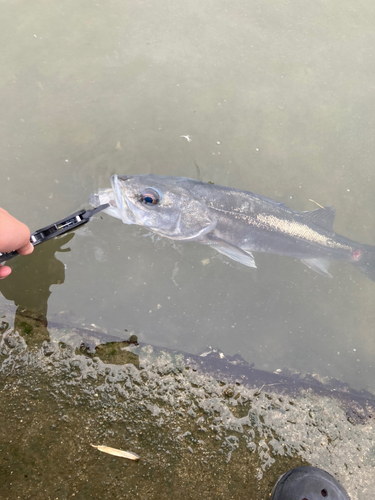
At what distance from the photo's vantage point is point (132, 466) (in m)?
2.24

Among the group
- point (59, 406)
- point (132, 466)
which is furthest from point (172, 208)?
point (132, 466)

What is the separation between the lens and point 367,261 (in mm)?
2889

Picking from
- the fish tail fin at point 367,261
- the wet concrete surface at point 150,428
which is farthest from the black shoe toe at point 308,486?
the fish tail fin at point 367,261

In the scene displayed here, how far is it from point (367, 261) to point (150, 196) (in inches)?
87.7

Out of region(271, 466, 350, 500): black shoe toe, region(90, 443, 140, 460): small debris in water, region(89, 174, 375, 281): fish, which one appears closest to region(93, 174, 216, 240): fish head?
region(89, 174, 375, 281): fish

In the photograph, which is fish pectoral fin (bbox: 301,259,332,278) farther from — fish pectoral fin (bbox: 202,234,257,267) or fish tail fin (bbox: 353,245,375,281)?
fish pectoral fin (bbox: 202,234,257,267)

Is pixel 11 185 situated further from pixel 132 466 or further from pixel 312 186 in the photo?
pixel 312 186

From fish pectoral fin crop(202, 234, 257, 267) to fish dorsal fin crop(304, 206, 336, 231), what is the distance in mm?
691

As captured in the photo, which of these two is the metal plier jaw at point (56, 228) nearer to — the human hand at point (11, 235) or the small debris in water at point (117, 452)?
the human hand at point (11, 235)

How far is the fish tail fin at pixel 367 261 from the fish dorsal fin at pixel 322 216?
47 centimetres

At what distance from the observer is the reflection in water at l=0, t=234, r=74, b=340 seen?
2.59 m

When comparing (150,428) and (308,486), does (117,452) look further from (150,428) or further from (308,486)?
(308,486)

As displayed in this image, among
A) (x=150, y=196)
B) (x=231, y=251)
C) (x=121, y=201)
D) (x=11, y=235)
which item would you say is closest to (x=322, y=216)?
(x=231, y=251)

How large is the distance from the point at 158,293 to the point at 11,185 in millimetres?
1832
